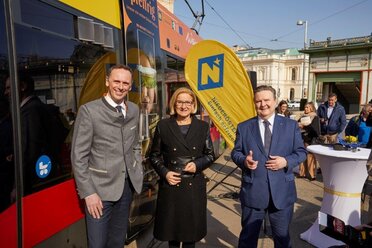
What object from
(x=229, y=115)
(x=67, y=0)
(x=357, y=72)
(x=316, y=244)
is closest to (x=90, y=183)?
(x=67, y=0)

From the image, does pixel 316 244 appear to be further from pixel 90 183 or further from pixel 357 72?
pixel 357 72

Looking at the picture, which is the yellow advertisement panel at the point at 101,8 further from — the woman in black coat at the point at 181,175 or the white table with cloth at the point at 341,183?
the white table with cloth at the point at 341,183

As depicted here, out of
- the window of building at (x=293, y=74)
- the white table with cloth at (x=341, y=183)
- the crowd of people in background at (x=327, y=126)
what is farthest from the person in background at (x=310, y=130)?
the window of building at (x=293, y=74)

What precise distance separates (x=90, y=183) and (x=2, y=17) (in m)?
1.12

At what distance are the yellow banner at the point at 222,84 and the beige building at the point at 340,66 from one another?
72.3 ft

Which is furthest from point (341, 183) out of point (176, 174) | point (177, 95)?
point (177, 95)

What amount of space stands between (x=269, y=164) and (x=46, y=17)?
1.96 m

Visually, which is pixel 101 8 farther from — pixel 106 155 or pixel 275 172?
pixel 275 172

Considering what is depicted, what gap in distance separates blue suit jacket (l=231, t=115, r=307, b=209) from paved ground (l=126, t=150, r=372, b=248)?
2.53 ft

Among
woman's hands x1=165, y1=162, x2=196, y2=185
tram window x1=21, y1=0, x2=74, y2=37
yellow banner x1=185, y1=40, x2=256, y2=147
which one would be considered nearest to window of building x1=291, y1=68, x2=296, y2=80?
yellow banner x1=185, y1=40, x2=256, y2=147

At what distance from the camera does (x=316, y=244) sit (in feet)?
11.1

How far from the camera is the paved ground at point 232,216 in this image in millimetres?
3521

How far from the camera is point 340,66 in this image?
23.5 metres

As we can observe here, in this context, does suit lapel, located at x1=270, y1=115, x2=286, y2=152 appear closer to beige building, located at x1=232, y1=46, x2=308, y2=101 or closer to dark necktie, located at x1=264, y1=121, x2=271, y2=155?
dark necktie, located at x1=264, y1=121, x2=271, y2=155
